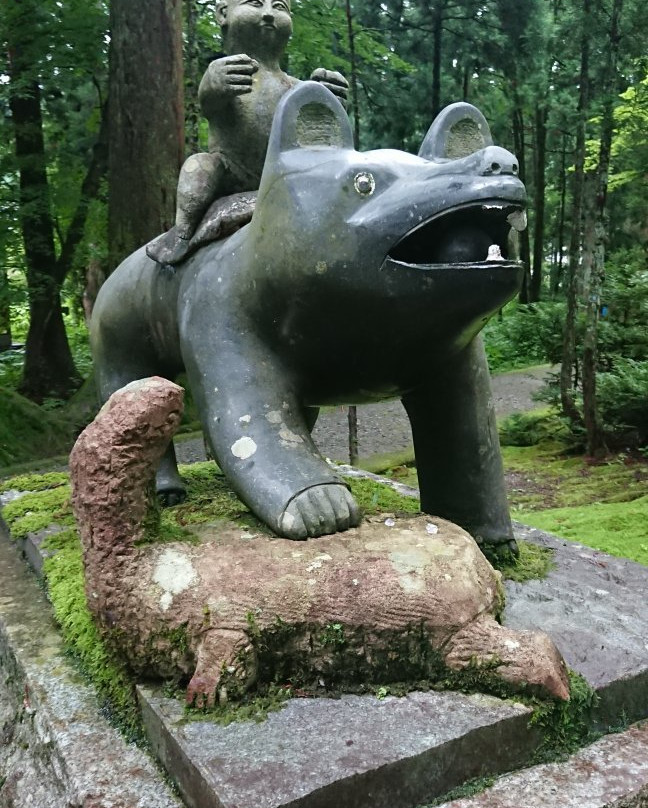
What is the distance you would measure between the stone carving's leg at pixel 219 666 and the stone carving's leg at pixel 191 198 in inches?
52.8

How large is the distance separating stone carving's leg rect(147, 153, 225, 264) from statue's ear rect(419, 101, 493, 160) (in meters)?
0.76

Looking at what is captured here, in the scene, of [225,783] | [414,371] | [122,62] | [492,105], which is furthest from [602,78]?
[492,105]

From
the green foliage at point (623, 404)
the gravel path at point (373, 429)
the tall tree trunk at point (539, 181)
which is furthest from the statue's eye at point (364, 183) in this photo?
the tall tree trunk at point (539, 181)

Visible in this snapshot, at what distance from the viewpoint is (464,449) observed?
2.52 metres

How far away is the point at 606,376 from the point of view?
660cm

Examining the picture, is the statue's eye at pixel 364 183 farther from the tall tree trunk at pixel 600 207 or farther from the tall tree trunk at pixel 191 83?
the tall tree trunk at pixel 600 207

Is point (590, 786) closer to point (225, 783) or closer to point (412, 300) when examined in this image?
point (225, 783)

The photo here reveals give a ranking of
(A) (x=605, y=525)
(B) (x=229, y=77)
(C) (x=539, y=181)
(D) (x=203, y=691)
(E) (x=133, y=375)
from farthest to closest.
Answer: (C) (x=539, y=181)
(A) (x=605, y=525)
(E) (x=133, y=375)
(B) (x=229, y=77)
(D) (x=203, y=691)

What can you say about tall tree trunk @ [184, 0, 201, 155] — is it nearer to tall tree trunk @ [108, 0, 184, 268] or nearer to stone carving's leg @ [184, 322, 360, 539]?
tall tree trunk @ [108, 0, 184, 268]

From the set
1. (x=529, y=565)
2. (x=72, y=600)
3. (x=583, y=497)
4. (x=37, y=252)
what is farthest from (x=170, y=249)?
(x=37, y=252)

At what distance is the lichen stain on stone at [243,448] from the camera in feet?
7.19

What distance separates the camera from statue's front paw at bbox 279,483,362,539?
2033mm

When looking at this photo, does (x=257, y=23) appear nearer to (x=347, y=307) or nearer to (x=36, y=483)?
(x=347, y=307)

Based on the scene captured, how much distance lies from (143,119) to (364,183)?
12.9 feet
